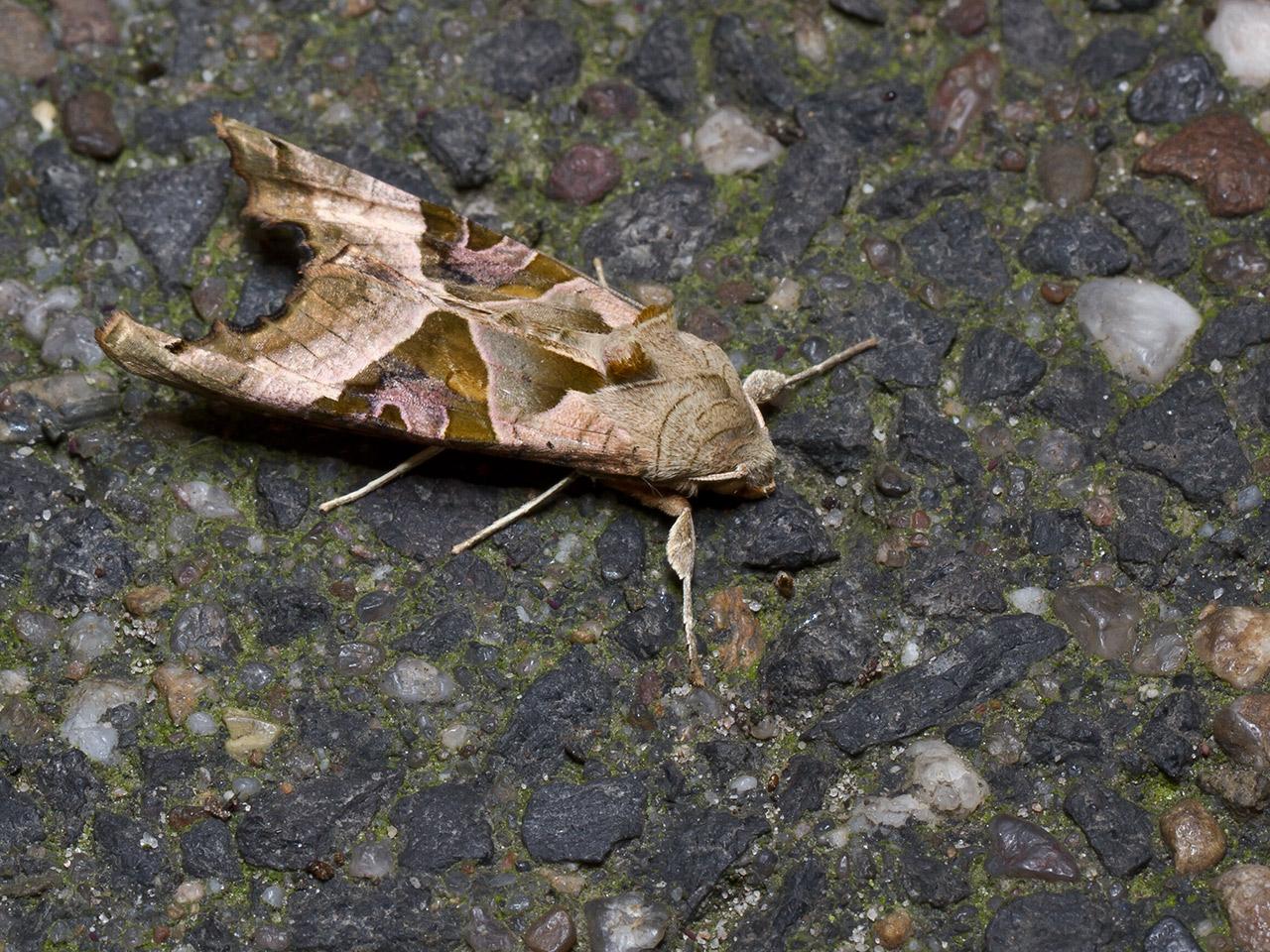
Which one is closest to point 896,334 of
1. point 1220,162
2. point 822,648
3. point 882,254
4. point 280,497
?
point 882,254

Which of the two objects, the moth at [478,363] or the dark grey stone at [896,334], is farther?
the dark grey stone at [896,334]

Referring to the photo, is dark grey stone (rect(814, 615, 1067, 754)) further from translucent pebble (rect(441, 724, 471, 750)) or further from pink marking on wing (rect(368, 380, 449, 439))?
pink marking on wing (rect(368, 380, 449, 439))

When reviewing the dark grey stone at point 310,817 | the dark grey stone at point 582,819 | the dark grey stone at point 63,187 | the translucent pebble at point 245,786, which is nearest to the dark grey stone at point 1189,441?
the dark grey stone at point 582,819

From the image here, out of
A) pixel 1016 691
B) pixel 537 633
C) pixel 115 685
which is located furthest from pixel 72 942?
pixel 1016 691

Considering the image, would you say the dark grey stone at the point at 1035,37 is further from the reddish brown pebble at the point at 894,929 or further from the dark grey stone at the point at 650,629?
the reddish brown pebble at the point at 894,929

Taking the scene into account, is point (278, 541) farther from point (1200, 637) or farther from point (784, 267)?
point (1200, 637)

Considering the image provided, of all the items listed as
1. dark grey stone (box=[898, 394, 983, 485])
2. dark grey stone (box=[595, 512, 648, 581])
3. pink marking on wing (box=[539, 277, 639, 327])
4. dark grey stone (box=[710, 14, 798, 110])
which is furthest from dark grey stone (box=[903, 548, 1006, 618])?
dark grey stone (box=[710, 14, 798, 110])
